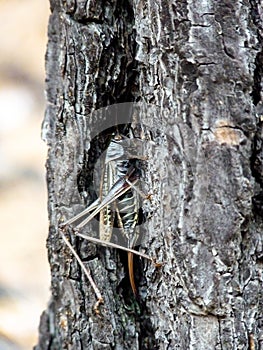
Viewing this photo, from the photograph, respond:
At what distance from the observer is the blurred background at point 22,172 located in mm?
2658

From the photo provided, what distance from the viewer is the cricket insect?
58.4 inches

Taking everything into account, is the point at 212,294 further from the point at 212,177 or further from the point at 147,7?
the point at 147,7

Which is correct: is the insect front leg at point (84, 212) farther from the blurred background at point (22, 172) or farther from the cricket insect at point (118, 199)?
the blurred background at point (22, 172)

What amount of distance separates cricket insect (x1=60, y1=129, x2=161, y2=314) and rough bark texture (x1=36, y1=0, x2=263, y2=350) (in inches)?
1.7

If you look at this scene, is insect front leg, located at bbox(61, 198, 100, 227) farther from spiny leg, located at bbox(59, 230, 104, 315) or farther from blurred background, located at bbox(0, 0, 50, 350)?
blurred background, located at bbox(0, 0, 50, 350)

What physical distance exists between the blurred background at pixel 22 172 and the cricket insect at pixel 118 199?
105cm

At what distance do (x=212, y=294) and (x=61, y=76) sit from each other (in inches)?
24.6

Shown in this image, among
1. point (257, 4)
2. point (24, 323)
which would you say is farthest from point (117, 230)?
point (24, 323)

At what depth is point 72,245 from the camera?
1.54m

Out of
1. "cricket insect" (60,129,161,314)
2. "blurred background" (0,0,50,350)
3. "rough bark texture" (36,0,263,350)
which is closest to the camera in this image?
"rough bark texture" (36,0,263,350)

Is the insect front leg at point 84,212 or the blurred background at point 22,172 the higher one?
the blurred background at point 22,172

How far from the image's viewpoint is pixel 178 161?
4.32 ft

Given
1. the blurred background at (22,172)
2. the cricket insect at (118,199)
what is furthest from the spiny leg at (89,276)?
the blurred background at (22,172)

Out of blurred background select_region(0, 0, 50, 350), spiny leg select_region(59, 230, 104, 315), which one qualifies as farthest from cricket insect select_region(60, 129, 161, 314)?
blurred background select_region(0, 0, 50, 350)
